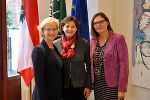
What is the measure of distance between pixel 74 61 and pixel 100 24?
0.45m

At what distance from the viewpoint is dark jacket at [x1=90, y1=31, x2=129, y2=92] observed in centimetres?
253

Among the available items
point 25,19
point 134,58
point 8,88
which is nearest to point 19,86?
point 8,88

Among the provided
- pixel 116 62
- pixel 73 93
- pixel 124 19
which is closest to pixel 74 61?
pixel 73 93

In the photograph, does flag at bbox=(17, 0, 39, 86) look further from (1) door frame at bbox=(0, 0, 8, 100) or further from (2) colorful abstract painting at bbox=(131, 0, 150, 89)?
(2) colorful abstract painting at bbox=(131, 0, 150, 89)

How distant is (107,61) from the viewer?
2.55m

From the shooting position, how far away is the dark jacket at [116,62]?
253 cm

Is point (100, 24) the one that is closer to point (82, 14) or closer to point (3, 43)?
point (82, 14)

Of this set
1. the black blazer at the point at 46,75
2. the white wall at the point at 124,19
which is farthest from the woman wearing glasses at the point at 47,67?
the white wall at the point at 124,19

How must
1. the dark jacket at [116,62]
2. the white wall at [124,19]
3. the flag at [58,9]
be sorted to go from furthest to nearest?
the white wall at [124,19]
the flag at [58,9]
the dark jacket at [116,62]

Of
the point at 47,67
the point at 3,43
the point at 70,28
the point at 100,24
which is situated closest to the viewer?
the point at 47,67

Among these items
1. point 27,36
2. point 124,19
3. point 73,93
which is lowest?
point 73,93

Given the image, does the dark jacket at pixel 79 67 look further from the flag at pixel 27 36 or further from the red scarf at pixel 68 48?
the flag at pixel 27 36

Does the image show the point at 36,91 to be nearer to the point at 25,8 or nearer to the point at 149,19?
the point at 25,8

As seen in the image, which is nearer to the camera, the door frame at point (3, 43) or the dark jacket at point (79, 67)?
the dark jacket at point (79, 67)
